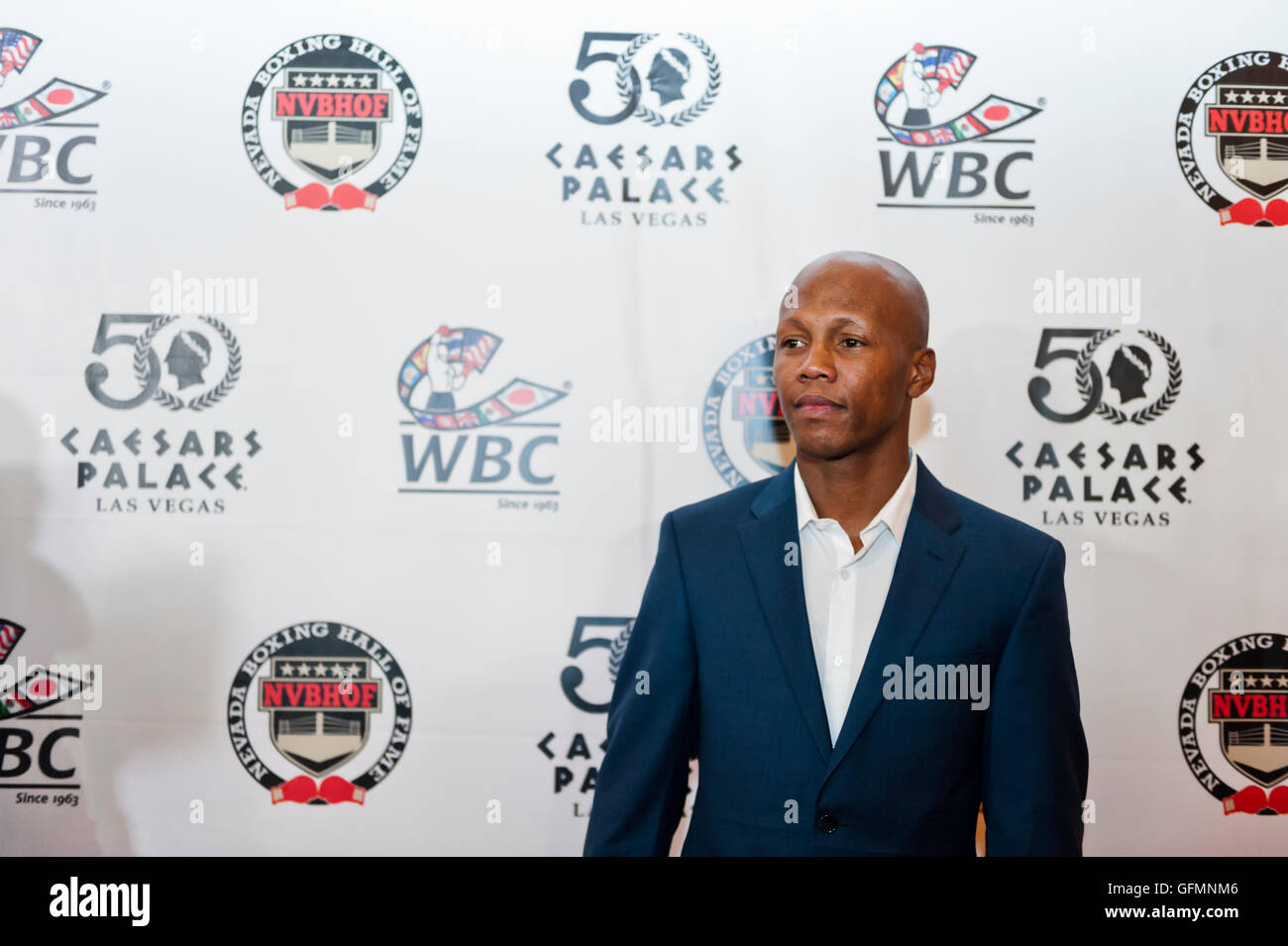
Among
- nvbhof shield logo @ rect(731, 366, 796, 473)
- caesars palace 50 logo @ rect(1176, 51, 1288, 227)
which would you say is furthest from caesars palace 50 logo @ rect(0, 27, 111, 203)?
caesars palace 50 logo @ rect(1176, 51, 1288, 227)

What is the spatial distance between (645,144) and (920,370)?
79 cm

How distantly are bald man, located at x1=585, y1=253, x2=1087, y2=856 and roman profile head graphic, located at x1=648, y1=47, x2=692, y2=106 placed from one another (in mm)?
659

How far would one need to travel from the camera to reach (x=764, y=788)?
1380 mm

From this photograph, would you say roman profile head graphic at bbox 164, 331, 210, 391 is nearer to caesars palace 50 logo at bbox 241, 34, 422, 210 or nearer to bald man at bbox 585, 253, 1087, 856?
caesars palace 50 logo at bbox 241, 34, 422, 210

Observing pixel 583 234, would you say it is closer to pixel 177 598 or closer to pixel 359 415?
pixel 359 415

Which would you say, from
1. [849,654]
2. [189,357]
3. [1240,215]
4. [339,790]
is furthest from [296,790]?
[1240,215]

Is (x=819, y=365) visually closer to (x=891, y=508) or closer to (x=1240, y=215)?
(x=891, y=508)

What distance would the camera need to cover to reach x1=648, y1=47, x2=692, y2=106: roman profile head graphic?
6.38ft

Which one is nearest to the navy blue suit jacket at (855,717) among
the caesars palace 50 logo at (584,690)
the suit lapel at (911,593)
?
the suit lapel at (911,593)

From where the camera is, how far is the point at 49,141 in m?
1.99

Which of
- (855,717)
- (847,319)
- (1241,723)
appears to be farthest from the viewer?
(1241,723)

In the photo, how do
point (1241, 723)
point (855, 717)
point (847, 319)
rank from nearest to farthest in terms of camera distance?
point (855, 717) → point (847, 319) → point (1241, 723)

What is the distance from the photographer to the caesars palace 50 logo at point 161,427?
196cm
